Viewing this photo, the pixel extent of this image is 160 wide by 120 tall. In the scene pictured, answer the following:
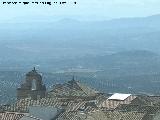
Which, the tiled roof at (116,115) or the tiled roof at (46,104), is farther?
the tiled roof at (46,104)

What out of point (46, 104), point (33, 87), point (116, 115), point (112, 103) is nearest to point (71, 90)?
point (33, 87)

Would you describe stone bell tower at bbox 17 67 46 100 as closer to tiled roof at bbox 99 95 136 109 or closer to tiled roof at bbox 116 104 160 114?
tiled roof at bbox 99 95 136 109

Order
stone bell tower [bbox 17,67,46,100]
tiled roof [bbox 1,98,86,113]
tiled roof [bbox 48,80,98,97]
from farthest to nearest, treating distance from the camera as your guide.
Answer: stone bell tower [bbox 17,67,46,100] → tiled roof [bbox 48,80,98,97] → tiled roof [bbox 1,98,86,113]

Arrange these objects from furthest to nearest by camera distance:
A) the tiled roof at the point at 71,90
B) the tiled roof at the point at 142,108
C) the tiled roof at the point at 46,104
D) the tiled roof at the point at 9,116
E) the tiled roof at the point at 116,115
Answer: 1. the tiled roof at the point at 71,90
2. the tiled roof at the point at 46,104
3. the tiled roof at the point at 9,116
4. the tiled roof at the point at 142,108
5. the tiled roof at the point at 116,115

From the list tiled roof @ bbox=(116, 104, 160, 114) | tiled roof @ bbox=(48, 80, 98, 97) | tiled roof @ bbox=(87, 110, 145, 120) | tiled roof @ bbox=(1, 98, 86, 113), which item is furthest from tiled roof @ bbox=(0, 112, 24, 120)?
tiled roof @ bbox=(48, 80, 98, 97)

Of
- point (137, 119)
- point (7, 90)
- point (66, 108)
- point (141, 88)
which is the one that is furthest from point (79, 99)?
point (141, 88)

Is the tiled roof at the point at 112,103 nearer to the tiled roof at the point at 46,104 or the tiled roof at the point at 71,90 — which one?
the tiled roof at the point at 46,104

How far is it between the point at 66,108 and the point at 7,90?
94969 millimetres

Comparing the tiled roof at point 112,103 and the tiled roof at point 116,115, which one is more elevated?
the tiled roof at point 116,115

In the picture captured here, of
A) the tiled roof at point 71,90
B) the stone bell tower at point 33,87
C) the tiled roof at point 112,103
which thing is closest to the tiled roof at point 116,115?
the tiled roof at point 112,103

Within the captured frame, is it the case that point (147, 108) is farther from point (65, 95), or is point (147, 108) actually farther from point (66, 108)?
point (65, 95)

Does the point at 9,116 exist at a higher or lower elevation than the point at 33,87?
lower

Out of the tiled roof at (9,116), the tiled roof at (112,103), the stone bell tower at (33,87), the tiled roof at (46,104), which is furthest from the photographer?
the stone bell tower at (33,87)

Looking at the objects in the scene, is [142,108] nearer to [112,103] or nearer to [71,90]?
[112,103]
